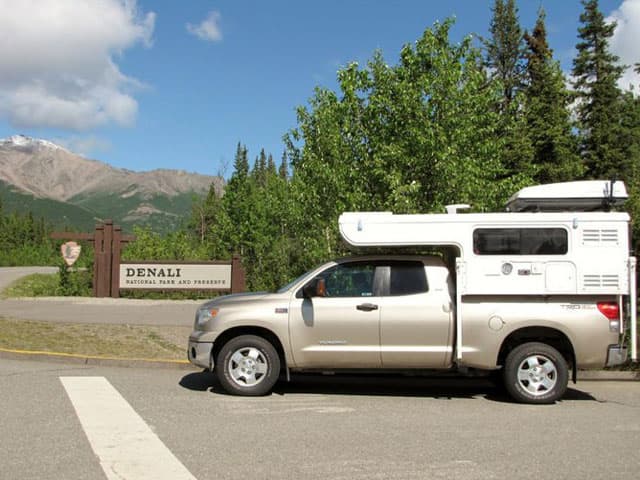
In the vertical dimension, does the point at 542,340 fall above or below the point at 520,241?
below

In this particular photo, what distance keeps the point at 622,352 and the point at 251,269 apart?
17426mm

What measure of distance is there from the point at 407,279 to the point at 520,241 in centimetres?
147

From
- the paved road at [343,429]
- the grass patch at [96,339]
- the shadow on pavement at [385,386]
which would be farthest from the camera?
the grass patch at [96,339]

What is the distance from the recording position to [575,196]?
852cm

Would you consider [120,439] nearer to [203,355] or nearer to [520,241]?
[203,355]

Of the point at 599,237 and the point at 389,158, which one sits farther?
the point at 389,158

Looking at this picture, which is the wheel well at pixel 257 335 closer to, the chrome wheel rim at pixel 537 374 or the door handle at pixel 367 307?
the door handle at pixel 367 307

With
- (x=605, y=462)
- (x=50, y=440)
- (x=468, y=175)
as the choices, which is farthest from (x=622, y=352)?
(x=468, y=175)

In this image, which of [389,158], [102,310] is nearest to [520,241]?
[389,158]

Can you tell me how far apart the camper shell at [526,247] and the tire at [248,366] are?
5.86 ft

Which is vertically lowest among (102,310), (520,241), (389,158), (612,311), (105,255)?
(102,310)

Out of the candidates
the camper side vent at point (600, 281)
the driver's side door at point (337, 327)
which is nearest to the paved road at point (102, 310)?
the driver's side door at point (337, 327)

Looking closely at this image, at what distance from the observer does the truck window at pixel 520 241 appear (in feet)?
26.7

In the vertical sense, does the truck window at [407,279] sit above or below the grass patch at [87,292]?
above
